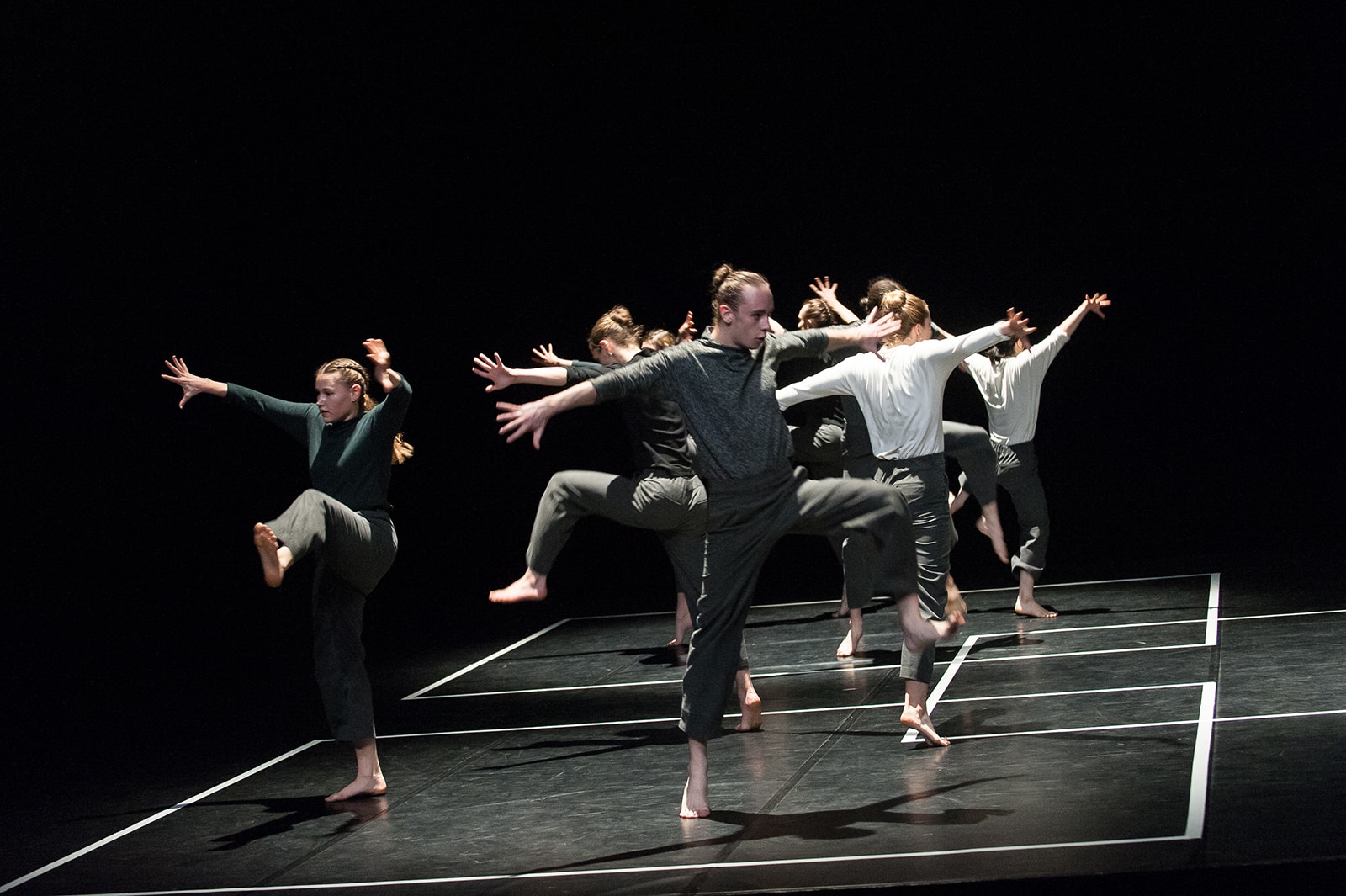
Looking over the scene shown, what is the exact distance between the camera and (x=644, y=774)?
5.04m

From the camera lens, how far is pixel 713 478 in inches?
166

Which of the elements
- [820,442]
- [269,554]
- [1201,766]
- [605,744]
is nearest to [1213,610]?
[820,442]

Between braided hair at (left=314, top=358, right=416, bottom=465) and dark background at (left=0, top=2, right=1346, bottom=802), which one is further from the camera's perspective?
dark background at (left=0, top=2, right=1346, bottom=802)

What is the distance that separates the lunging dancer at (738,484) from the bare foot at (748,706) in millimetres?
1234

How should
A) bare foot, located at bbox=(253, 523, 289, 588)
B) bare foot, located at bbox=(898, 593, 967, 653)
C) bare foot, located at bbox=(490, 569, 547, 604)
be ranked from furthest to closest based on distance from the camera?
bare foot, located at bbox=(490, 569, 547, 604)
bare foot, located at bbox=(898, 593, 967, 653)
bare foot, located at bbox=(253, 523, 289, 588)

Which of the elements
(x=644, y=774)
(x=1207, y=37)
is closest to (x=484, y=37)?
(x=1207, y=37)

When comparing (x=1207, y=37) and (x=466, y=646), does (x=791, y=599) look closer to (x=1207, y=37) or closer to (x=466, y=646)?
(x=466, y=646)

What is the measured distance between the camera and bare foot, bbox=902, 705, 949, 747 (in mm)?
4977

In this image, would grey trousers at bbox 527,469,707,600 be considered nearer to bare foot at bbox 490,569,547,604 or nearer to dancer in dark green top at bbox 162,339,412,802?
bare foot at bbox 490,569,547,604

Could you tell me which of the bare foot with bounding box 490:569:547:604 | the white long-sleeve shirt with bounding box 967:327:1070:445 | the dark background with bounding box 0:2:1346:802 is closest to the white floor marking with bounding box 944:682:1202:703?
the bare foot with bounding box 490:569:547:604

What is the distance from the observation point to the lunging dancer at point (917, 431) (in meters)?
5.07

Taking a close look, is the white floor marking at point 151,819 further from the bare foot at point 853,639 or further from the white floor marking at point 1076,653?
the white floor marking at point 1076,653

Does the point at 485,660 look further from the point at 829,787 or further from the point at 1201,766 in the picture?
the point at 1201,766

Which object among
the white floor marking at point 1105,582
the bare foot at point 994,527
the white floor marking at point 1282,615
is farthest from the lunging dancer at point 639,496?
the white floor marking at point 1105,582
